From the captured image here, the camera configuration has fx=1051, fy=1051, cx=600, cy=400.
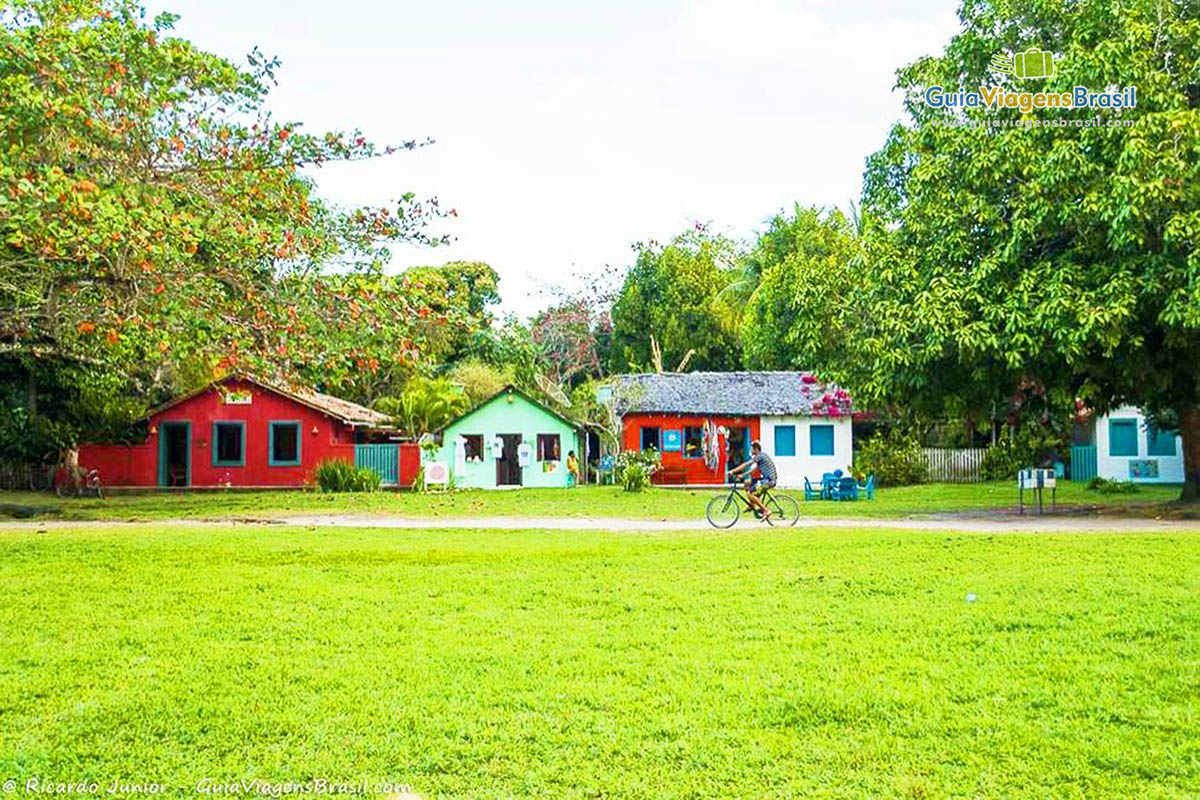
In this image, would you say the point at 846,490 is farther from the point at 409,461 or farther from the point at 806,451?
the point at 409,461

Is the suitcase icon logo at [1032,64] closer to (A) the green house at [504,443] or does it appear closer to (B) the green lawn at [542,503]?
(B) the green lawn at [542,503]

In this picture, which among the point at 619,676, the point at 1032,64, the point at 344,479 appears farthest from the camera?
the point at 344,479

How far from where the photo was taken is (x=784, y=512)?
19250mm

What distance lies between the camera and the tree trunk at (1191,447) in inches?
822

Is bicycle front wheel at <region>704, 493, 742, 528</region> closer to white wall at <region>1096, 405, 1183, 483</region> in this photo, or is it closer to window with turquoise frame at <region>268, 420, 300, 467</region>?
white wall at <region>1096, 405, 1183, 483</region>

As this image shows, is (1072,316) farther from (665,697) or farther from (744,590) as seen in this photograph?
(665,697)

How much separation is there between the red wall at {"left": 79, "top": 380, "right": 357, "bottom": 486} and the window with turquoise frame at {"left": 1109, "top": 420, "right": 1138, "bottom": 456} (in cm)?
2457

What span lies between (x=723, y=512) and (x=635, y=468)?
1304cm

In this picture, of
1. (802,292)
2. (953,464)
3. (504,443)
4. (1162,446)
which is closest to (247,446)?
(504,443)

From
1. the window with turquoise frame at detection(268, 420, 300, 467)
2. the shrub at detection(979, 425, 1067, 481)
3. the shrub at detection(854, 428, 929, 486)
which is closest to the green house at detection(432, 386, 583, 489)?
the window with turquoise frame at detection(268, 420, 300, 467)

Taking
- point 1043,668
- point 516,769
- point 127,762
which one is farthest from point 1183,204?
point 127,762

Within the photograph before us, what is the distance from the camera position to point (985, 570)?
10.9 m

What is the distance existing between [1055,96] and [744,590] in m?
12.9

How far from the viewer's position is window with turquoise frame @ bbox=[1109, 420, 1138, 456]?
1300 inches
